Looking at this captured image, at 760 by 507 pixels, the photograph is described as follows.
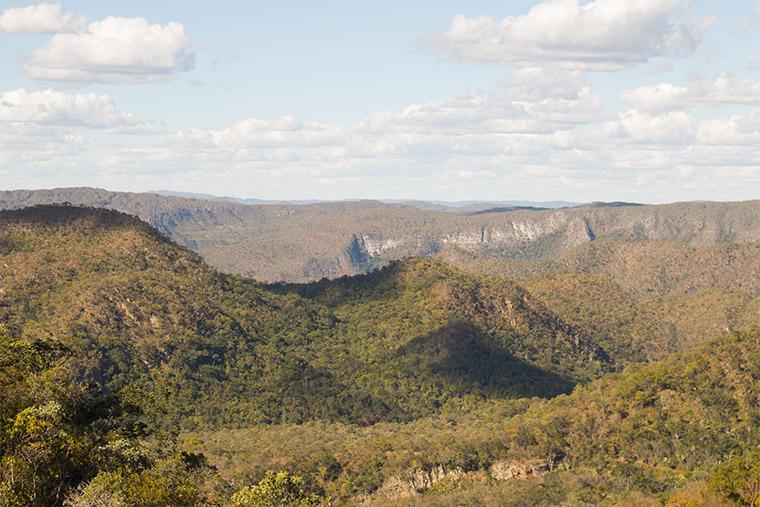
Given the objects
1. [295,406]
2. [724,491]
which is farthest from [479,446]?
[295,406]

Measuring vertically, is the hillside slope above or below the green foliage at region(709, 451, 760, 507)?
below

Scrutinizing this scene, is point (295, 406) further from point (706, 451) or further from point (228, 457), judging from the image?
point (706, 451)

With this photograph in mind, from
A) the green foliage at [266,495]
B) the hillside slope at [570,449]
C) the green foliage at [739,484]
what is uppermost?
the green foliage at [266,495]

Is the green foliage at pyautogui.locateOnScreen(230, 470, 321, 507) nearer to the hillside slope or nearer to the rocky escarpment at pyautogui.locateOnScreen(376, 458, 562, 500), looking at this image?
the hillside slope

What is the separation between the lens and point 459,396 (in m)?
200

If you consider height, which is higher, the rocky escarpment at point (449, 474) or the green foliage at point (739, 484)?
the green foliage at point (739, 484)

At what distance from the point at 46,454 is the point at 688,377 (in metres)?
113

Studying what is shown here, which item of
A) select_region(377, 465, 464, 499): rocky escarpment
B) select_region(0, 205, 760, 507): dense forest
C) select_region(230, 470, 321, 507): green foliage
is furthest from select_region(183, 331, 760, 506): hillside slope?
select_region(230, 470, 321, 507): green foliage

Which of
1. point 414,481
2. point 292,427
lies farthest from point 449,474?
point 292,427

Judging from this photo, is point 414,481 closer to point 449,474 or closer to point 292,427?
point 449,474

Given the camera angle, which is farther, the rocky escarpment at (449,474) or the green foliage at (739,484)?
the rocky escarpment at (449,474)

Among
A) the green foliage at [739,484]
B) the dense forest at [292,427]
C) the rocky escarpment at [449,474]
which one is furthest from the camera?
the rocky escarpment at [449,474]

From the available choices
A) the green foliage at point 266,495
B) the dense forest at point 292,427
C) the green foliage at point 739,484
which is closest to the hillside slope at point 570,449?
the dense forest at point 292,427

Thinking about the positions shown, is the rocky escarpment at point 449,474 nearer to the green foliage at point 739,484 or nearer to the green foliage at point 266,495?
the green foliage at point 739,484
